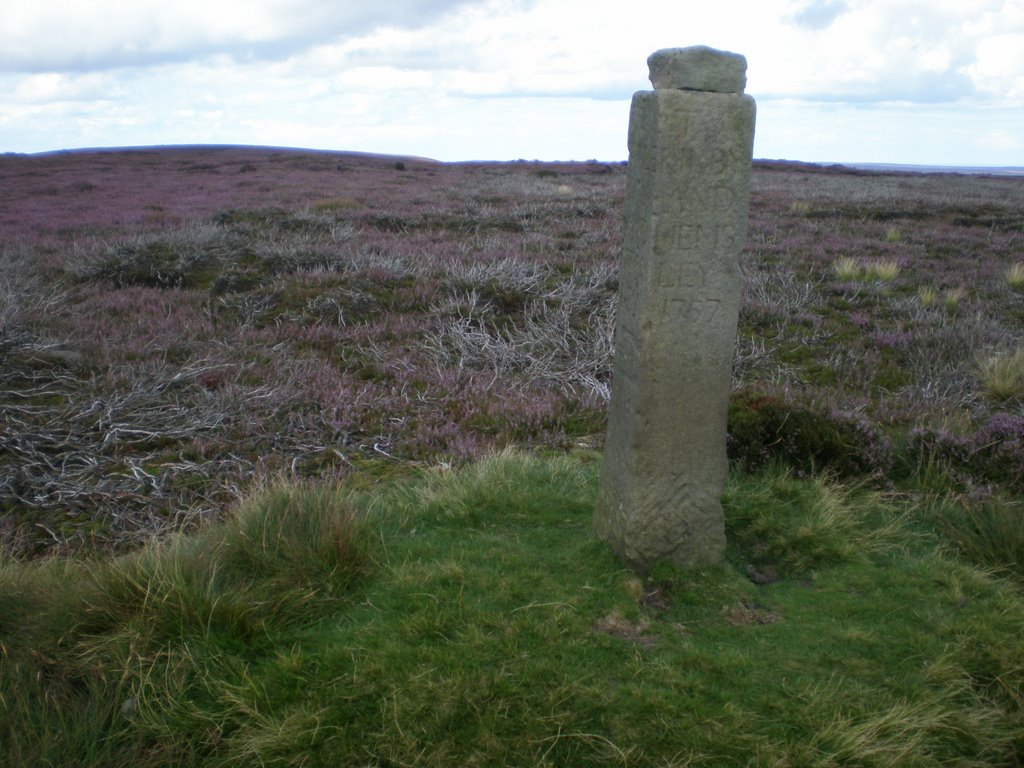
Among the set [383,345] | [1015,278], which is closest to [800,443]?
[383,345]

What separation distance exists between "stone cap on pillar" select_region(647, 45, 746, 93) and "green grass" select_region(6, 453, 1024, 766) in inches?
88.2

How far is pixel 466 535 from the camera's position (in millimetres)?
4352

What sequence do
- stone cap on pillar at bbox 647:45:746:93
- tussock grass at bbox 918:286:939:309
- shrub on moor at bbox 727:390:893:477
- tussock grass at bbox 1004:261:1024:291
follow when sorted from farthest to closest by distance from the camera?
tussock grass at bbox 1004:261:1024:291 < tussock grass at bbox 918:286:939:309 < shrub on moor at bbox 727:390:893:477 < stone cap on pillar at bbox 647:45:746:93

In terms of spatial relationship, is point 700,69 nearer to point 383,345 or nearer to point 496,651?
point 496,651

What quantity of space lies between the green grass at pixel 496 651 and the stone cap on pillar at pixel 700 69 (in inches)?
88.2

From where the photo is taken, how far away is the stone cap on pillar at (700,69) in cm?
343

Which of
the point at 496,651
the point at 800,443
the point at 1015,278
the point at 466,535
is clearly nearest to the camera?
the point at 496,651

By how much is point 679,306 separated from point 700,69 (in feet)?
3.32

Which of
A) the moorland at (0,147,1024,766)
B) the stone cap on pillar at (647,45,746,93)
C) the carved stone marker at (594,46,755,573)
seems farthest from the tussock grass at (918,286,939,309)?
the stone cap on pillar at (647,45,746,93)

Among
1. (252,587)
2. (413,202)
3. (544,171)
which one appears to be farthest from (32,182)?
(252,587)

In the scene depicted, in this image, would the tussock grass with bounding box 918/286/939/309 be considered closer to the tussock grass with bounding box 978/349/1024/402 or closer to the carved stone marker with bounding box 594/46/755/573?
the tussock grass with bounding box 978/349/1024/402

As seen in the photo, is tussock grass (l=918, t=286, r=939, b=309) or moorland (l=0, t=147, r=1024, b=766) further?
tussock grass (l=918, t=286, r=939, b=309)

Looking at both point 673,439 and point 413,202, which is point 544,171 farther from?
point 673,439

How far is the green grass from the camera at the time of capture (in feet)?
9.53
